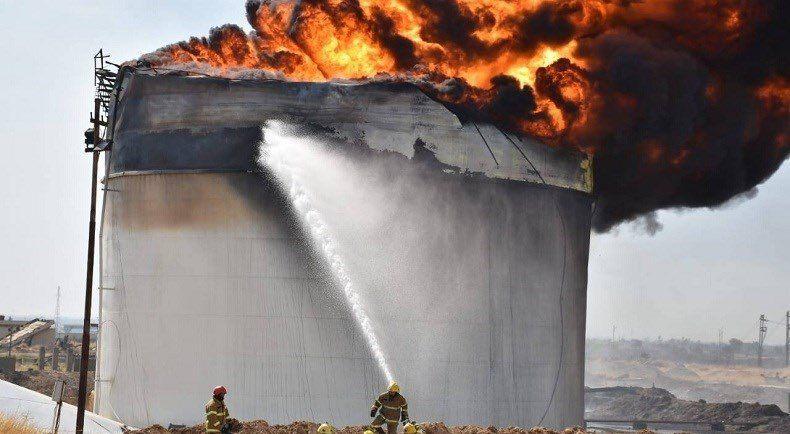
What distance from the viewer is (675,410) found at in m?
52.7

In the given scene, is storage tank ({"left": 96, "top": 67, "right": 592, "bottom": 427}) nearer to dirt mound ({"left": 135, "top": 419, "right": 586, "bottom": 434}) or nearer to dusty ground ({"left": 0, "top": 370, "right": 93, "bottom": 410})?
dirt mound ({"left": 135, "top": 419, "right": 586, "bottom": 434})

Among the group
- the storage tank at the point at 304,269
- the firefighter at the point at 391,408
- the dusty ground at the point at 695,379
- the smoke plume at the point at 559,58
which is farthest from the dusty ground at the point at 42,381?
the dusty ground at the point at 695,379

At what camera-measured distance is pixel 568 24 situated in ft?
101

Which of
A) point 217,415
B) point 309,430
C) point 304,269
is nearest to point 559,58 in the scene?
point 304,269

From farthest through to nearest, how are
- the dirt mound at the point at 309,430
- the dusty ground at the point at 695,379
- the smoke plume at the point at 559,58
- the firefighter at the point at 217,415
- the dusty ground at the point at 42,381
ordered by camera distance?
the dusty ground at the point at 695,379 → the dusty ground at the point at 42,381 → the smoke plume at the point at 559,58 → the dirt mound at the point at 309,430 → the firefighter at the point at 217,415

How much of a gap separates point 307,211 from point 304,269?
153 centimetres

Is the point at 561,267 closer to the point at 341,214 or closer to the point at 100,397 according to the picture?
the point at 341,214

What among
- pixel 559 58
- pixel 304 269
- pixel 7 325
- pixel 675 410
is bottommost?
pixel 675 410

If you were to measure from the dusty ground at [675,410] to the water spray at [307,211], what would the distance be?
850 inches

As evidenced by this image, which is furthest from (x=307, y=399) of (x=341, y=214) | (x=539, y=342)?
(x=539, y=342)

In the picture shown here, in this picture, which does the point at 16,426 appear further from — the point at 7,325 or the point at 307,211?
the point at 7,325

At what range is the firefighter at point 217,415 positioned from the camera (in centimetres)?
2008

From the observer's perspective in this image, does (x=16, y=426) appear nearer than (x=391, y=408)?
No

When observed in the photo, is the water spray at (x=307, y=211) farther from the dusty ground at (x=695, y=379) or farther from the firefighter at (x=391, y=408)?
the dusty ground at (x=695, y=379)
